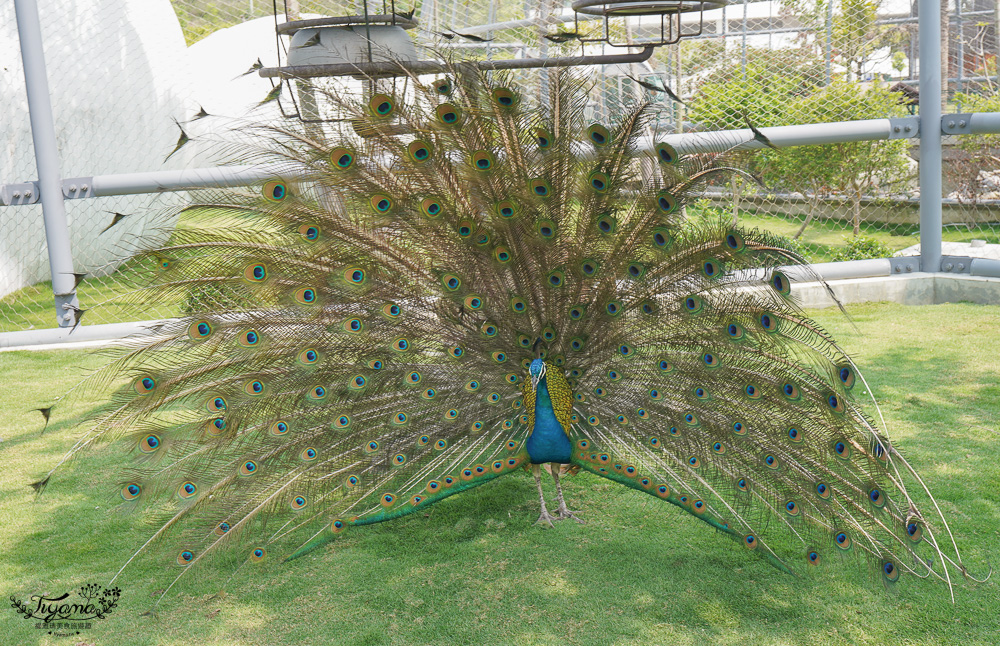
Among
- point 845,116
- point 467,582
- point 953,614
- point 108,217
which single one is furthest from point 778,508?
point 108,217

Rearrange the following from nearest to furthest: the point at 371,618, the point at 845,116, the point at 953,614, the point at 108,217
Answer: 1. the point at 953,614
2. the point at 371,618
3. the point at 845,116
4. the point at 108,217

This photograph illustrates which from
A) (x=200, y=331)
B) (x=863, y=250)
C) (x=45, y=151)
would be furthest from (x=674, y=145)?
(x=45, y=151)

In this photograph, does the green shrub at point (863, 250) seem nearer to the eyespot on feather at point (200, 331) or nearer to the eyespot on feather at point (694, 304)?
the eyespot on feather at point (694, 304)

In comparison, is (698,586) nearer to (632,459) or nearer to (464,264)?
(632,459)

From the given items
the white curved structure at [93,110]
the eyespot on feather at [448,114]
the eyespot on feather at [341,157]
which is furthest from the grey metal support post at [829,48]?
the white curved structure at [93,110]

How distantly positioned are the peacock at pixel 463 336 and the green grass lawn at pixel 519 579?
196mm

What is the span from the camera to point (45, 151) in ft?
21.7

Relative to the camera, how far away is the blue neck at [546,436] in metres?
3.56

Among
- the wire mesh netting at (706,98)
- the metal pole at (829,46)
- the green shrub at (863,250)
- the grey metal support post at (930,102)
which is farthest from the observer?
the green shrub at (863,250)

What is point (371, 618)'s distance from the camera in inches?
129

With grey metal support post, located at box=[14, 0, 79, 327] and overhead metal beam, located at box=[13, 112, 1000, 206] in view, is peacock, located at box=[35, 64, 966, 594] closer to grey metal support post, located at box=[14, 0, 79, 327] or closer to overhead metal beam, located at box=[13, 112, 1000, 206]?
overhead metal beam, located at box=[13, 112, 1000, 206]

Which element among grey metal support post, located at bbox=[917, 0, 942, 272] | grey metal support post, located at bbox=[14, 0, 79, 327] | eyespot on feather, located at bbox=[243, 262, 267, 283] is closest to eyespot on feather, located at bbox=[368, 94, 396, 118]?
eyespot on feather, located at bbox=[243, 262, 267, 283]

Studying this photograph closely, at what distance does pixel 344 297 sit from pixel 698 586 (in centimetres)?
187

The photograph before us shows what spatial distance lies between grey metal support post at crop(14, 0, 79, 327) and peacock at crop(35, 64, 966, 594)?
11.6 feet
